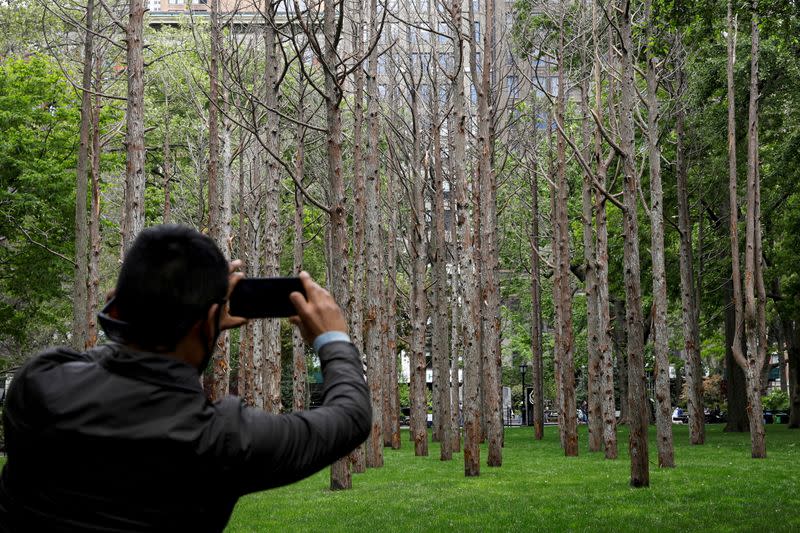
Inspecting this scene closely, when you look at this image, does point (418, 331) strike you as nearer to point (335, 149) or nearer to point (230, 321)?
point (335, 149)

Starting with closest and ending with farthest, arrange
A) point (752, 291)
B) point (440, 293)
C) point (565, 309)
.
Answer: point (752, 291) → point (440, 293) → point (565, 309)

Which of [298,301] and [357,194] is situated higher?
[357,194]

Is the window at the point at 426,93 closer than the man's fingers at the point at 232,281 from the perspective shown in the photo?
No

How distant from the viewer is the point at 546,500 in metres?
13.2

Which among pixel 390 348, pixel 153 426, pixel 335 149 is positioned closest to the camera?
pixel 153 426

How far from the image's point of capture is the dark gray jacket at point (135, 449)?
6.09 feet

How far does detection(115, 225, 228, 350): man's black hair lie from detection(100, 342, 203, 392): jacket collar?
0.19 ft

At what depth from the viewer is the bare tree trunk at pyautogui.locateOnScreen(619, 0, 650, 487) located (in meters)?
13.5

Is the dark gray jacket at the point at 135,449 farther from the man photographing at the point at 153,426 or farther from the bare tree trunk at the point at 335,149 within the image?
the bare tree trunk at the point at 335,149

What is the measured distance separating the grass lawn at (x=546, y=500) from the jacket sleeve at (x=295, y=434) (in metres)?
8.86

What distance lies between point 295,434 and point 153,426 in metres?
0.28

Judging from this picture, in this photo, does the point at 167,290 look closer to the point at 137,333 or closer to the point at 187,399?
the point at 137,333

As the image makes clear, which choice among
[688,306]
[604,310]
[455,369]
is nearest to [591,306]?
[604,310]

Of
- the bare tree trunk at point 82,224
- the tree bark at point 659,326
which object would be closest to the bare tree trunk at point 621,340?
the tree bark at point 659,326
